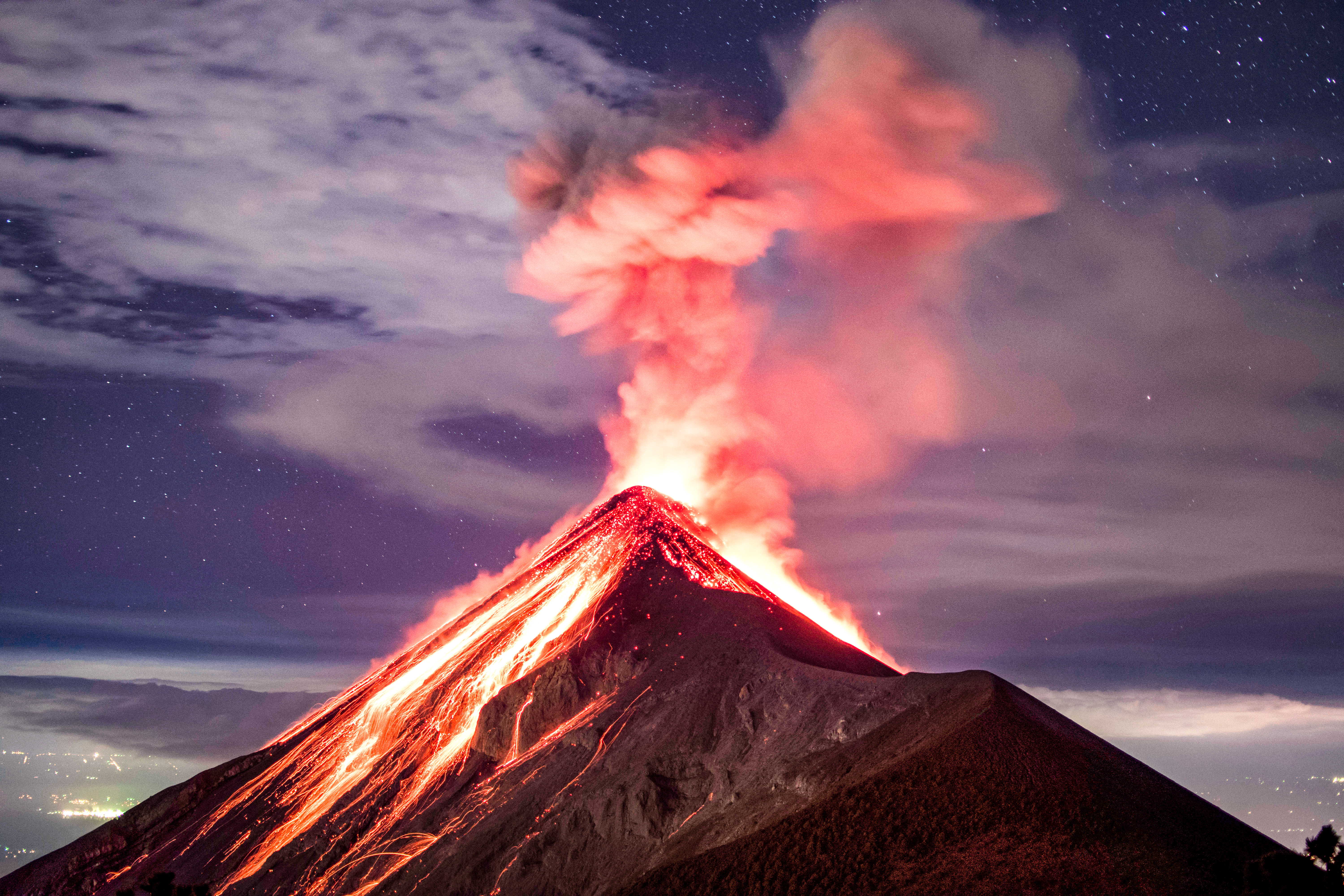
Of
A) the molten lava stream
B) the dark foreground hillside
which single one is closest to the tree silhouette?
the dark foreground hillside

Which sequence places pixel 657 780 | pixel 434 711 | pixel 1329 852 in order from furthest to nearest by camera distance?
pixel 434 711, pixel 657 780, pixel 1329 852

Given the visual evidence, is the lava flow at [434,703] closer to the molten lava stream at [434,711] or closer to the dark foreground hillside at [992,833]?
the molten lava stream at [434,711]

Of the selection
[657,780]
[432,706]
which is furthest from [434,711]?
[657,780]

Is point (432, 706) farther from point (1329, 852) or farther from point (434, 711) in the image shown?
point (1329, 852)

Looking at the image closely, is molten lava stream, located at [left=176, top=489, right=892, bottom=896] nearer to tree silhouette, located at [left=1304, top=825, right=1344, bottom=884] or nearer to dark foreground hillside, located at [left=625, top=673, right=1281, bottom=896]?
dark foreground hillside, located at [left=625, top=673, right=1281, bottom=896]

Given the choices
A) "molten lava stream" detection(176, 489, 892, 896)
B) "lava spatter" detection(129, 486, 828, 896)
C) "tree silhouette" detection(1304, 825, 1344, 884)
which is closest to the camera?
"tree silhouette" detection(1304, 825, 1344, 884)

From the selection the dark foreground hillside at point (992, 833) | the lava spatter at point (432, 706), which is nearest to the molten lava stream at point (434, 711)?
the lava spatter at point (432, 706)

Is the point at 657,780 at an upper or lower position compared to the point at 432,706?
lower

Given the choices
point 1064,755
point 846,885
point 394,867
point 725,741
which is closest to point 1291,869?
point 1064,755
